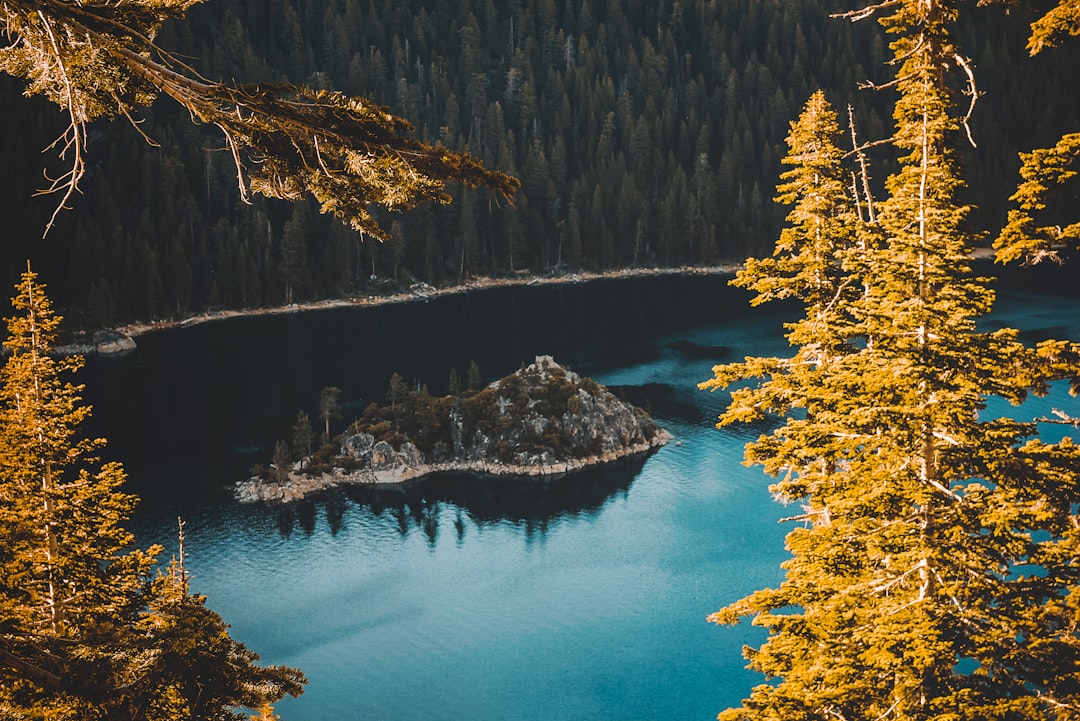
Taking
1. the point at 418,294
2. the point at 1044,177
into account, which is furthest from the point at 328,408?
the point at 1044,177

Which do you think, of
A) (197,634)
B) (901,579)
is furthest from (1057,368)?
(197,634)

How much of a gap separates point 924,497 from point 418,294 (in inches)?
5279

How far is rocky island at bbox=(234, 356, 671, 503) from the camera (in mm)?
71500

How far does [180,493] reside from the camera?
66562mm

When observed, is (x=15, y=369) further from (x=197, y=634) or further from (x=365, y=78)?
(x=365, y=78)

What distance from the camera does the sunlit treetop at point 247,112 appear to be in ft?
24.0

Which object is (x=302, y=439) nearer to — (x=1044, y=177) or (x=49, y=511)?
(x=49, y=511)

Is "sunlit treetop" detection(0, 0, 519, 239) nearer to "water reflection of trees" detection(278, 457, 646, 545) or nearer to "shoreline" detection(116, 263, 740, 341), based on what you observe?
"water reflection of trees" detection(278, 457, 646, 545)

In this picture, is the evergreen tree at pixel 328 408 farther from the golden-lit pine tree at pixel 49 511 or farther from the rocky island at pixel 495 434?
the golden-lit pine tree at pixel 49 511

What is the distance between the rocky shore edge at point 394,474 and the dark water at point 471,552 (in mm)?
1585

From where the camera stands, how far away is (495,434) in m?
74.8

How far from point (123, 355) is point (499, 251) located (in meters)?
69.2

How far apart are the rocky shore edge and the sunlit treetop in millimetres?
60517

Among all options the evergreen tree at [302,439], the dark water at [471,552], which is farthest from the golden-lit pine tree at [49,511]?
the evergreen tree at [302,439]
